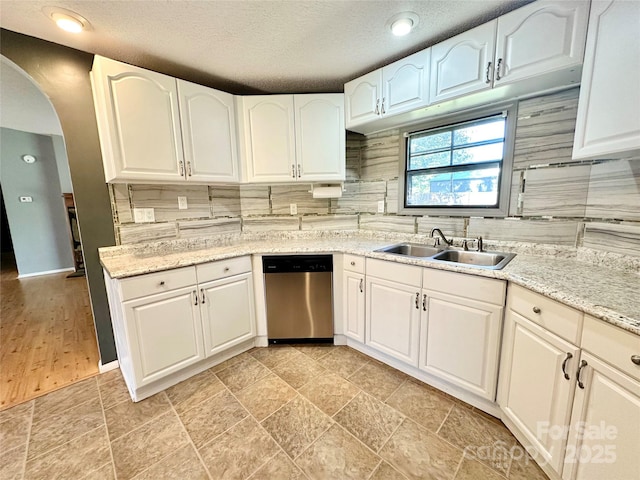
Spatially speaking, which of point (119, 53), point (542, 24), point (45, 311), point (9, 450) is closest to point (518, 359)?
point (542, 24)

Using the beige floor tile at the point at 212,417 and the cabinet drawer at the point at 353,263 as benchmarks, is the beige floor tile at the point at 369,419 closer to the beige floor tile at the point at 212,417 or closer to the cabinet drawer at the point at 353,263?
the beige floor tile at the point at 212,417

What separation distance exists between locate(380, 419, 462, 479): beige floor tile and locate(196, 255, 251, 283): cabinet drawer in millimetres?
1514

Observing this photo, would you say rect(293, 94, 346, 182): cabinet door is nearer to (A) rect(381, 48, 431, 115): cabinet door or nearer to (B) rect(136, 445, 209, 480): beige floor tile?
(A) rect(381, 48, 431, 115): cabinet door

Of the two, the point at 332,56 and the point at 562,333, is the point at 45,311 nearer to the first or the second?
the point at 332,56

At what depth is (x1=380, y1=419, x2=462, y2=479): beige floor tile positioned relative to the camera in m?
1.23

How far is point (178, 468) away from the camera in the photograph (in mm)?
1273

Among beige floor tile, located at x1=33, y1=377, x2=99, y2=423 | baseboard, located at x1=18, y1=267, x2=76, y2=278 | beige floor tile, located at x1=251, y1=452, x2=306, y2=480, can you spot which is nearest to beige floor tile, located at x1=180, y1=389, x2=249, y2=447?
beige floor tile, located at x1=251, y1=452, x2=306, y2=480

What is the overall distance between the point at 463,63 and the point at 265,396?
99.1 inches

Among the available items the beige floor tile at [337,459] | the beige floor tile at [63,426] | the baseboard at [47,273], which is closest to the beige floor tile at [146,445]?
the beige floor tile at [63,426]

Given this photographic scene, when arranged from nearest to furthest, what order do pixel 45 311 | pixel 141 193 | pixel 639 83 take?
pixel 639 83 < pixel 141 193 < pixel 45 311

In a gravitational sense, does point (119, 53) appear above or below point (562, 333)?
above

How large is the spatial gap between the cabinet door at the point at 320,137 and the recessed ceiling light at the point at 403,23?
2.44 feet

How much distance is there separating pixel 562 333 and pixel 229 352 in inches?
85.5

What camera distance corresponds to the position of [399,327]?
1873mm
